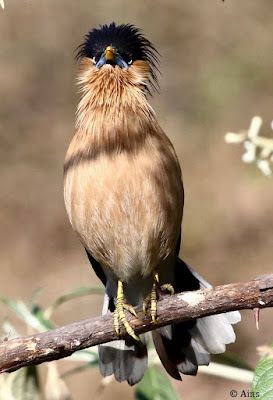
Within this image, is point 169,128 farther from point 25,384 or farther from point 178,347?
point 25,384

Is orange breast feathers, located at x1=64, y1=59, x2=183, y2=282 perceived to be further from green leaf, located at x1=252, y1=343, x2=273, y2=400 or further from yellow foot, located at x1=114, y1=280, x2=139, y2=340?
Result: green leaf, located at x1=252, y1=343, x2=273, y2=400

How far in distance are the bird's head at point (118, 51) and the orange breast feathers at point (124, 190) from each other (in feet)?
0.94

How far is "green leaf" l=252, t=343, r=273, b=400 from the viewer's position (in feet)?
9.84

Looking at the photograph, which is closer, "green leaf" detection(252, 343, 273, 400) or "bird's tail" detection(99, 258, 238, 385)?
"green leaf" detection(252, 343, 273, 400)

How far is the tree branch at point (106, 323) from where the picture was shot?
3393 millimetres

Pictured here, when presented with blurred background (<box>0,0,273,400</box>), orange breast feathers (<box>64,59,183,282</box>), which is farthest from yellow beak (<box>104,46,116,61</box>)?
blurred background (<box>0,0,273,400</box>)

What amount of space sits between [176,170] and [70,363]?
3.67 meters

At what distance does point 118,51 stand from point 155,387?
225 centimetres

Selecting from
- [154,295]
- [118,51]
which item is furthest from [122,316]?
[118,51]

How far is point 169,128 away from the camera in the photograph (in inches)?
368

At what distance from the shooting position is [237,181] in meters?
9.00

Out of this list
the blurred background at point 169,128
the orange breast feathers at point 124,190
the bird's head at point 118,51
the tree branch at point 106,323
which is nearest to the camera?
the tree branch at point 106,323

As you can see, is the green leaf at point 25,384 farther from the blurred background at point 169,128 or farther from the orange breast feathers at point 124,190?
the blurred background at point 169,128

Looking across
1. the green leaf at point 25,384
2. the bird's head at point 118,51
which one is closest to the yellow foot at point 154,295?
the green leaf at point 25,384
